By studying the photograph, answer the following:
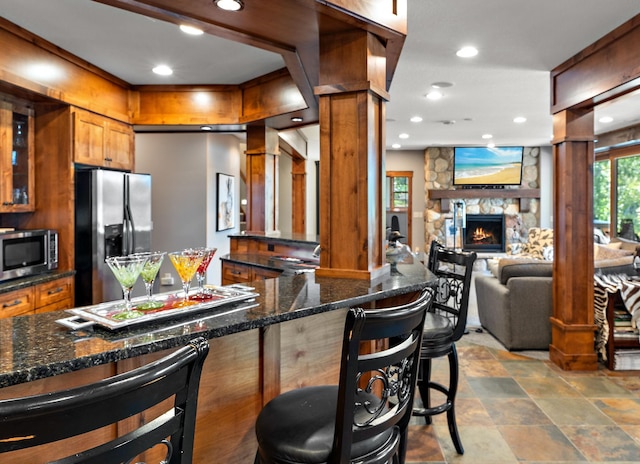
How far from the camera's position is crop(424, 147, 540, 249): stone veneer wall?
31.0 ft

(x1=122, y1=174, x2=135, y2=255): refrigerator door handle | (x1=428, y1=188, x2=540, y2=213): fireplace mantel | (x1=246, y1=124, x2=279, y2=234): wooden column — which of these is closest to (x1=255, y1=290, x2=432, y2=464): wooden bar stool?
(x1=122, y1=174, x2=135, y2=255): refrigerator door handle

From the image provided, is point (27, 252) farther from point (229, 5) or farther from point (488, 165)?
point (488, 165)

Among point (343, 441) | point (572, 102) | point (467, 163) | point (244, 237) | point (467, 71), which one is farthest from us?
→ point (467, 163)

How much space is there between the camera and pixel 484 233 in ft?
31.8

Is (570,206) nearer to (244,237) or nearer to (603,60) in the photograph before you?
(603,60)

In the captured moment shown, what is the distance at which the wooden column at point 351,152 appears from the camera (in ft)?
7.34

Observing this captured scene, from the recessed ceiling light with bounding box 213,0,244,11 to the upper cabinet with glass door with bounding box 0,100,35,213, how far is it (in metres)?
2.37

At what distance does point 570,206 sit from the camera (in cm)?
371

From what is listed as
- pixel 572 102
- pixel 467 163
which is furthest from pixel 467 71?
pixel 467 163

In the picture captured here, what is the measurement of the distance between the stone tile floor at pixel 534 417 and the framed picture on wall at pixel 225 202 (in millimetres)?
3450

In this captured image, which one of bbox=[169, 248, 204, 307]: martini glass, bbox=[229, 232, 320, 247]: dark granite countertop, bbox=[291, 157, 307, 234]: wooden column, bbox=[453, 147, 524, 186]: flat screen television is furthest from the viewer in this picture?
bbox=[291, 157, 307, 234]: wooden column

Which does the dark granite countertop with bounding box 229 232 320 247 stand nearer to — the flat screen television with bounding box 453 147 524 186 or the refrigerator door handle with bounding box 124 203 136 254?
the refrigerator door handle with bounding box 124 203 136 254

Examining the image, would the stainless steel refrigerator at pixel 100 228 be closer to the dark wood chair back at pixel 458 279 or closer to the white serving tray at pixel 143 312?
the white serving tray at pixel 143 312

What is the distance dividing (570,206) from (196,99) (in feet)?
11.8
